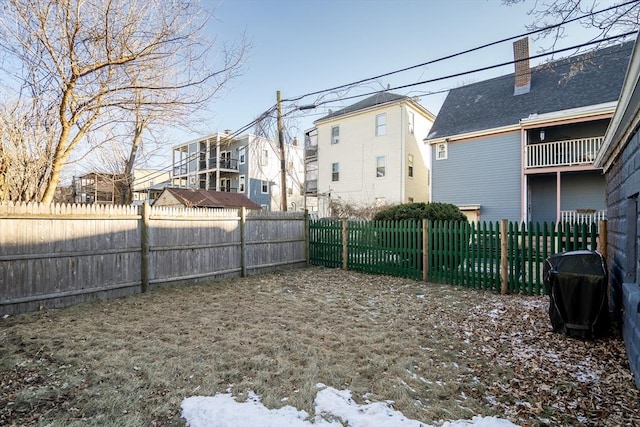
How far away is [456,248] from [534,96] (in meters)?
12.0

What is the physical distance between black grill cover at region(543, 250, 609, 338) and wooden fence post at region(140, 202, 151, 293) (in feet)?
23.6

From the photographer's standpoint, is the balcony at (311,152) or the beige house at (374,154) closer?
the beige house at (374,154)

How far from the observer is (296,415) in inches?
107

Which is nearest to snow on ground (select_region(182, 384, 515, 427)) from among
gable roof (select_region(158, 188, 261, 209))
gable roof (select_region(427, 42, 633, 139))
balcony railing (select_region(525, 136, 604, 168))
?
gable roof (select_region(427, 42, 633, 139))

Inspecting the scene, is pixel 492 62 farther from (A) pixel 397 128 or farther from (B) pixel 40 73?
(A) pixel 397 128

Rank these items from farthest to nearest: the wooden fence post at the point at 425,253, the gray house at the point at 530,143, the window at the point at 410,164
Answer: the window at the point at 410,164 < the gray house at the point at 530,143 < the wooden fence post at the point at 425,253

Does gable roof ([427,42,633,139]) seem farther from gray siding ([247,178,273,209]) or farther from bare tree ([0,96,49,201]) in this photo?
gray siding ([247,178,273,209])

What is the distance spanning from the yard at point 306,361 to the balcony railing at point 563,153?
33.5 feet

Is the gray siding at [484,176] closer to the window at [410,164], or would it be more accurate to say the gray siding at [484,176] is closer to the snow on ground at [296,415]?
the window at [410,164]

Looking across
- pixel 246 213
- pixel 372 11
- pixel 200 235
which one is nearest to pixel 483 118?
pixel 372 11

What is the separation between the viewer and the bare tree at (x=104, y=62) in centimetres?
599

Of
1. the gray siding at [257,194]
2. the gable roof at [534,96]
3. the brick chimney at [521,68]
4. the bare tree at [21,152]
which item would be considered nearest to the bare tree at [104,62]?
the bare tree at [21,152]

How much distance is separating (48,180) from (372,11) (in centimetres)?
971

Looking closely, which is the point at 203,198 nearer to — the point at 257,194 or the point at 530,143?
the point at 257,194
